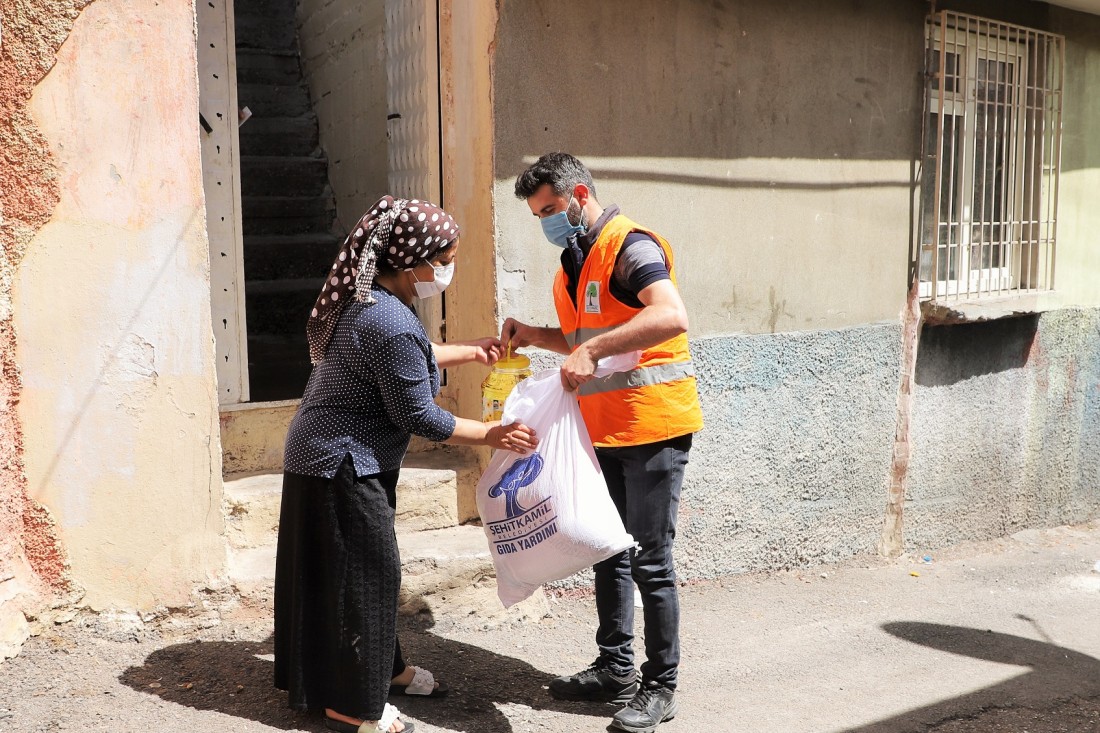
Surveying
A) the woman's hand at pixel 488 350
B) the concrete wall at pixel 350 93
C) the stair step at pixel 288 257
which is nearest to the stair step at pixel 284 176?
the concrete wall at pixel 350 93

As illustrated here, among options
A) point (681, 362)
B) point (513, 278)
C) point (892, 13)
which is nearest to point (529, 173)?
point (681, 362)

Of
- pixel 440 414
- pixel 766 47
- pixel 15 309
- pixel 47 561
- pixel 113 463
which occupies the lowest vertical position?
pixel 47 561

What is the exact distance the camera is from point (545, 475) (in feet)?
10.5

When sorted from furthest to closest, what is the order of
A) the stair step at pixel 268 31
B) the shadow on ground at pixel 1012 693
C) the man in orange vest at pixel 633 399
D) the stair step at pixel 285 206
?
the stair step at pixel 268 31 → the stair step at pixel 285 206 → the shadow on ground at pixel 1012 693 → the man in orange vest at pixel 633 399

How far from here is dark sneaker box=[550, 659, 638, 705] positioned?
11.9 ft

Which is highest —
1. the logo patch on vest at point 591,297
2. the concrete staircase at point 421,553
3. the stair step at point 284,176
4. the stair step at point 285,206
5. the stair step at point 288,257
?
the stair step at point 284,176

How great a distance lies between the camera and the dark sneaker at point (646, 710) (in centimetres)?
338

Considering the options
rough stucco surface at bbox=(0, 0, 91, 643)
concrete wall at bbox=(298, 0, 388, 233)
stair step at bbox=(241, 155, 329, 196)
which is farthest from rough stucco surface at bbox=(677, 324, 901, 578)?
stair step at bbox=(241, 155, 329, 196)

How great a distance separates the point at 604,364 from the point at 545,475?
0.40 metres

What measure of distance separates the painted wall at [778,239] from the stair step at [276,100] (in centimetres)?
416

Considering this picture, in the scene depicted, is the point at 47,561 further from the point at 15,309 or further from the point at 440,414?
the point at 440,414

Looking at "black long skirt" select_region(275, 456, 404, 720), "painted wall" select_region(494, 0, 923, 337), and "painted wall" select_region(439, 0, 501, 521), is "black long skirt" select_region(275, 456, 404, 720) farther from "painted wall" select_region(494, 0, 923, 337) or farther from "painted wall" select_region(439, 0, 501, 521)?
"painted wall" select_region(494, 0, 923, 337)

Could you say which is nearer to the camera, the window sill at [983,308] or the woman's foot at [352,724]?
the woman's foot at [352,724]

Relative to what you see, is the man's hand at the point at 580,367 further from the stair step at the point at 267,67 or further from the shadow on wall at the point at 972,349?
the stair step at the point at 267,67
